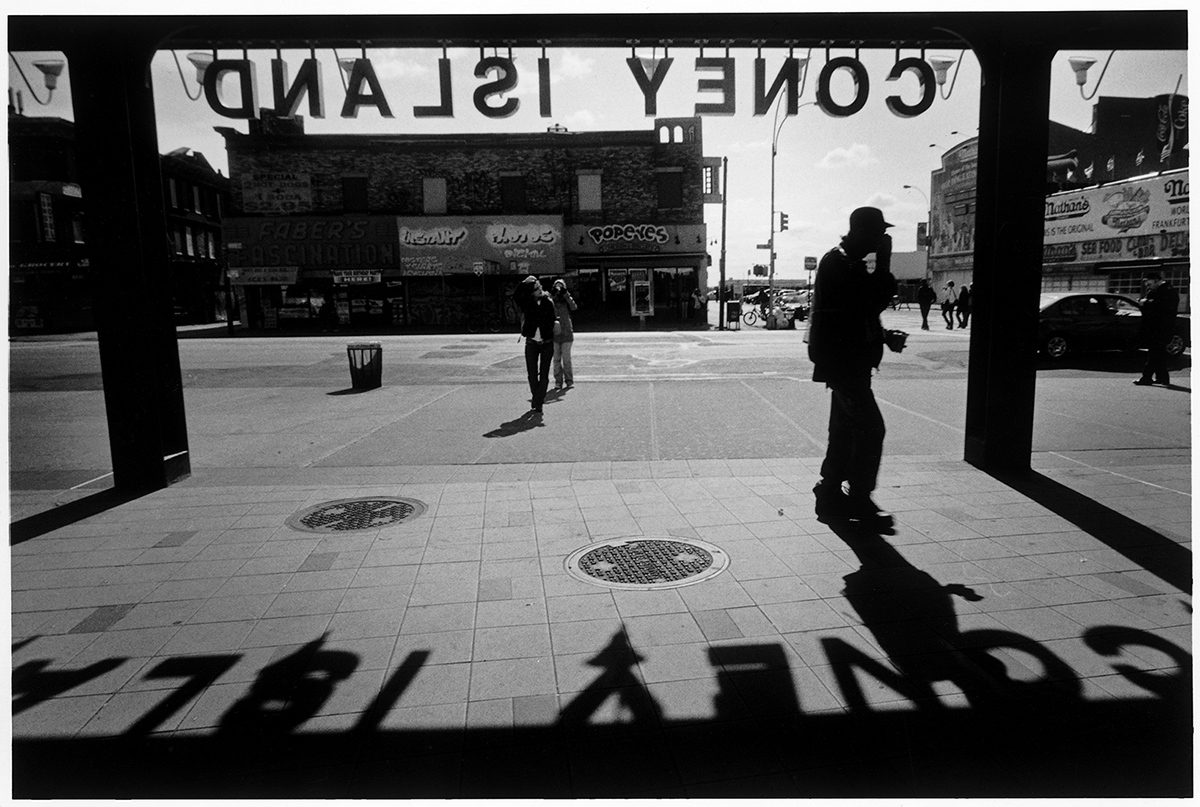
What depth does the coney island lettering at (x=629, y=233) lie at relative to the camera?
33.4 meters

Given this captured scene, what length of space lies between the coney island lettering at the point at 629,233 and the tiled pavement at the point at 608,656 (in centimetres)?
2945

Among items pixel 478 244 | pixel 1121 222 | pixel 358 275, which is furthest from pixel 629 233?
pixel 1121 222

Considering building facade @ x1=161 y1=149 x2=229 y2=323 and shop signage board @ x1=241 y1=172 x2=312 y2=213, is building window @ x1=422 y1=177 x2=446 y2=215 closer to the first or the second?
shop signage board @ x1=241 y1=172 x2=312 y2=213

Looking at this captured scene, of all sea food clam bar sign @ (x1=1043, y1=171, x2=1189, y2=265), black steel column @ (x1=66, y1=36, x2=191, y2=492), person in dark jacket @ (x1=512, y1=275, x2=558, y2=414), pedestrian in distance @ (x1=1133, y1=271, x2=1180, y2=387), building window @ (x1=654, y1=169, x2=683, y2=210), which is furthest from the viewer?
building window @ (x1=654, y1=169, x2=683, y2=210)

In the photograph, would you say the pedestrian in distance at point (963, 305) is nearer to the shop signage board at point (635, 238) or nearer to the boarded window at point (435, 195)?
the shop signage board at point (635, 238)

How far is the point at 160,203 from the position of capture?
5816mm

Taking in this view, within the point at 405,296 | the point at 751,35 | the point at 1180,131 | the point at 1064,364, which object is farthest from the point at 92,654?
the point at 405,296

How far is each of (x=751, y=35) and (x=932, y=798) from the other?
4.64 meters

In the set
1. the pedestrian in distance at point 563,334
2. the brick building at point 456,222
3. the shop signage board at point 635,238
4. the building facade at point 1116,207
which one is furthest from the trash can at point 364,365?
the shop signage board at point 635,238

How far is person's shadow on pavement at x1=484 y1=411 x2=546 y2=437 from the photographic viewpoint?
809cm

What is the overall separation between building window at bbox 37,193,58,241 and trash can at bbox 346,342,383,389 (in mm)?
35036

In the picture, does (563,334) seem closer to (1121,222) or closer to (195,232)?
(1121,222)

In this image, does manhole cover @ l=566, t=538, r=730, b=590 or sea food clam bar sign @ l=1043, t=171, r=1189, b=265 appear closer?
manhole cover @ l=566, t=538, r=730, b=590

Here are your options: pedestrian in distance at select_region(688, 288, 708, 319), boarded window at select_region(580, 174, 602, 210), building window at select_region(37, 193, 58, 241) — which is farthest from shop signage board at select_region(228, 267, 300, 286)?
pedestrian in distance at select_region(688, 288, 708, 319)
